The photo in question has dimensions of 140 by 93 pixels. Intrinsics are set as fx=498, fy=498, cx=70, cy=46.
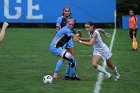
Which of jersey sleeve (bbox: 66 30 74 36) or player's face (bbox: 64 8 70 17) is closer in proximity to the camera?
jersey sleeve (bbox: 66 30 74 36)

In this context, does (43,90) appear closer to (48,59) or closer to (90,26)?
(90,26)

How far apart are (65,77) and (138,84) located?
7.21 ft

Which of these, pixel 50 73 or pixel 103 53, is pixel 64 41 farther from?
pixel 50 73

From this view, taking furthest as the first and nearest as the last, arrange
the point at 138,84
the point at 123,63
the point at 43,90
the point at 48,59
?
the point at 48,59, the point at 123,63, the point at 138,84, the point at 43,90

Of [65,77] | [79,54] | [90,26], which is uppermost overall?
[90,26]

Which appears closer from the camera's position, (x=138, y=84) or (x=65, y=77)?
(x=138, y=84)

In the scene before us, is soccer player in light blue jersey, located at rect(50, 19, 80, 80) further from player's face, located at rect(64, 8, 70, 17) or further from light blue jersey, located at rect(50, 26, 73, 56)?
player's face, located at rect(64, 8, 70, 17)

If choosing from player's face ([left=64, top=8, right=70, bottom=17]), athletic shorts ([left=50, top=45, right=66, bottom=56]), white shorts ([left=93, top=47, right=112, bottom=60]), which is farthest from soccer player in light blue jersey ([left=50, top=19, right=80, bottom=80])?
player's face ([left=64, top=8, right=70, bottom=17])

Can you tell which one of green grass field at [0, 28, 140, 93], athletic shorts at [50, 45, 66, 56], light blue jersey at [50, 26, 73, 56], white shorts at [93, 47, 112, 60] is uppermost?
light blue jersey at [50, 26, 73, 56]

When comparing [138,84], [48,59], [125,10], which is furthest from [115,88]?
[125,10]

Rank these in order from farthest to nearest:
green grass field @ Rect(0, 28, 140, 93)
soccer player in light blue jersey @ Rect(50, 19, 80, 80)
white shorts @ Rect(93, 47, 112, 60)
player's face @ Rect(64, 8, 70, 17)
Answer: player's face @ Rect(64, 8, 70, 17) < white shorts @ Rect(93, 47, 112, 60) < soccer player in light blue jersey @ Rect(50, 19, 80, 80) < green grass field @ Rect(0, 28, 140, 93)

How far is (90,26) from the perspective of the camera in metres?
13.0

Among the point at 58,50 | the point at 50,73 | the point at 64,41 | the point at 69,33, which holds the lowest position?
the point at 50,73

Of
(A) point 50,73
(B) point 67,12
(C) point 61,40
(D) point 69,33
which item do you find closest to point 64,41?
(C) point 61,40
